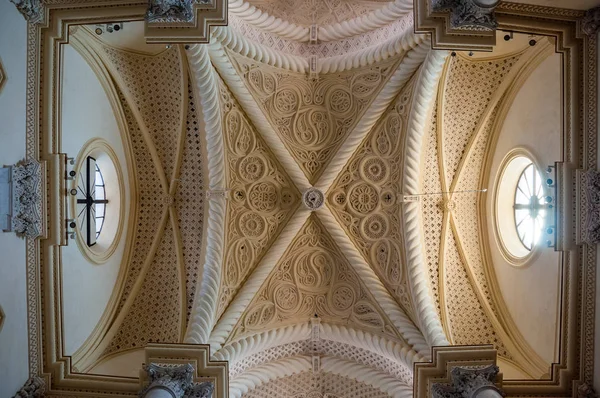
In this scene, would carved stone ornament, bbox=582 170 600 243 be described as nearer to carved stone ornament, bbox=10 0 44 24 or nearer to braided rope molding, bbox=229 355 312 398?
braided rope molding, bbox=229 355 312 398

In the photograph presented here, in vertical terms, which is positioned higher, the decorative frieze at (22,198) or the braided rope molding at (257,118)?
the braided rope molding at (257,118)

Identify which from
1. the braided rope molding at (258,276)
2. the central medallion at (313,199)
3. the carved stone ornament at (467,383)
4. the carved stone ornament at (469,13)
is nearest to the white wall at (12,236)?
the braided rope molding at (258,276)

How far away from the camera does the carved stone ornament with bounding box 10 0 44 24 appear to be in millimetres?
6245

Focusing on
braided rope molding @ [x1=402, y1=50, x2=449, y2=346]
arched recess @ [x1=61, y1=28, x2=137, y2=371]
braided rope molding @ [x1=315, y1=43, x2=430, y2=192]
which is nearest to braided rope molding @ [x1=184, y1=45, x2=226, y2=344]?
arched recess @ [x1=61, y1=28, x2=137, y2=371]

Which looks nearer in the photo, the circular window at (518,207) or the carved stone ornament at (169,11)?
the carved stone ornament at (169,11)

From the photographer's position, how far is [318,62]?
364 inches

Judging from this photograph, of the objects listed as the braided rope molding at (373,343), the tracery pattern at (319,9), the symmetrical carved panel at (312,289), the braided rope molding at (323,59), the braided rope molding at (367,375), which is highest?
the tracery pattern at (319,9)

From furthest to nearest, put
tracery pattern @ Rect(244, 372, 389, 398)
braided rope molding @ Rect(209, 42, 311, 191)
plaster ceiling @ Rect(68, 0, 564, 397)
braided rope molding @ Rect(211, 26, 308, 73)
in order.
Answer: tracery pattern @ Rect(244, 372, 389, 398)
plaster ceiling @ Rect(68, 0, 564, 397)
braided rope molding @ Rect(209, 42, 311, 191)
braided rope molding @ Rect(211, 26, 308, 73)

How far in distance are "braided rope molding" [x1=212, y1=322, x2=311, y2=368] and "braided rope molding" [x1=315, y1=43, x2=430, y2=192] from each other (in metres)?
2.55

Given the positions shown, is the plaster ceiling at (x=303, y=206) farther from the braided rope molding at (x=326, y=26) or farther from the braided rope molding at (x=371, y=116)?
the braided rope molding at (x=326, y=26)

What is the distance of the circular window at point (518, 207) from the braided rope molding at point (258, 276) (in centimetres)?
340

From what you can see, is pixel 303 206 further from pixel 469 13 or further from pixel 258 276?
pixel 469 13

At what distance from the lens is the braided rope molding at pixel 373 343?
787 cm

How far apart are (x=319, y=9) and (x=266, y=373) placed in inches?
262
